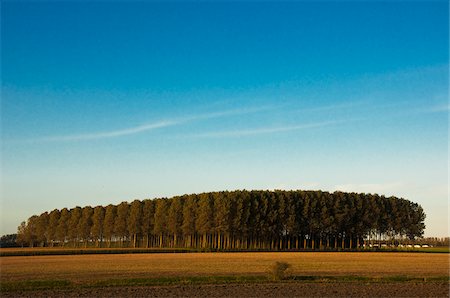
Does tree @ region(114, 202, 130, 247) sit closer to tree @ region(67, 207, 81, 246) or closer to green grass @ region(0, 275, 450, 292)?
tree @ region(67, 207, 81, 246)

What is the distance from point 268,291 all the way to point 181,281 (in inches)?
376

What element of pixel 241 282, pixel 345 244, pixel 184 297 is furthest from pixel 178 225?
pixel 184 297

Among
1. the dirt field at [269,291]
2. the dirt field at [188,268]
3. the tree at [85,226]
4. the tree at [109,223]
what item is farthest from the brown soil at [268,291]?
the tree at [85,226]

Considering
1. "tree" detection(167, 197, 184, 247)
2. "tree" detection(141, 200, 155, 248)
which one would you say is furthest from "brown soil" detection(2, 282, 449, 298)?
"tree" detection(141, 200, 155, 248)

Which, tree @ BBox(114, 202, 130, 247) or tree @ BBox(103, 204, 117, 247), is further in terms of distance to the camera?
tree @ BBox(103, 204, 117, 247)

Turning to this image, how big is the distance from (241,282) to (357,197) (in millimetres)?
135204

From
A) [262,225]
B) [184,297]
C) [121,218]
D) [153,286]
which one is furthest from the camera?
[121,218]

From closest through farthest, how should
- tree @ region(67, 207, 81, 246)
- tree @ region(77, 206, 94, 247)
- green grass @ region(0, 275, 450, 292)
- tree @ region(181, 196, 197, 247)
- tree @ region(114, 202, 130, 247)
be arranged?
1. green grass @ region(0, 275, 450, 292)
2. tree @ region(181, 196, 197, 247)
3. tree @ region(114, 202, 130, 247)
4. tree @ region(77, 206, 94, 247)
5. tree @ region(67, 207, 81, 246)

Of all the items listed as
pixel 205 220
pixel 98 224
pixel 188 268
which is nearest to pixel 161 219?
pixel 205 220

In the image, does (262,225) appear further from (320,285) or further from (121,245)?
(320,285)

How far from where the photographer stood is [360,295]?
3684cm

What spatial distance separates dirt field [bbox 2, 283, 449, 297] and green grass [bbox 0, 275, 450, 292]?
2.44m

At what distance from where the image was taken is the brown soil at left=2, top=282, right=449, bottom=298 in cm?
3681

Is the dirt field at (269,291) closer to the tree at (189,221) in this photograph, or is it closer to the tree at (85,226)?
the tree at (189,221)
